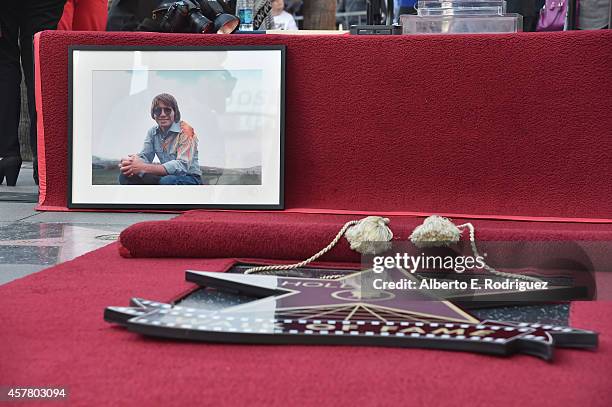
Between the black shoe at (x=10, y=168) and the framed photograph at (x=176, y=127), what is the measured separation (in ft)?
4.27

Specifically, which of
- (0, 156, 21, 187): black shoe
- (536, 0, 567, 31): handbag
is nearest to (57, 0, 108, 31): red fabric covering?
(0, 156, 21, 187): black shoe

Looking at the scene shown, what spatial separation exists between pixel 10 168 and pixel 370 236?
109 inches

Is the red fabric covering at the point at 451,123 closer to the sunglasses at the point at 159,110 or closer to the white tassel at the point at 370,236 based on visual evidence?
the sunglasses at the point at 159,110

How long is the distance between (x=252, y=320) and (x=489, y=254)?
20.4 inches

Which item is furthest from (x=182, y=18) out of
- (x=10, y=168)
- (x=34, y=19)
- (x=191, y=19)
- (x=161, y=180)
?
(x=10, y=168)

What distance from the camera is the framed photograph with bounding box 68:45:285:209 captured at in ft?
8.93

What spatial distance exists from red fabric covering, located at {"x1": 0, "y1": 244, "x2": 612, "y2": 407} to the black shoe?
2857 mm

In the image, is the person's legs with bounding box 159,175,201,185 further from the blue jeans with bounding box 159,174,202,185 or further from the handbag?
the handbag

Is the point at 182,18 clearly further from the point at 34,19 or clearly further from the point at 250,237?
the point at 250,237

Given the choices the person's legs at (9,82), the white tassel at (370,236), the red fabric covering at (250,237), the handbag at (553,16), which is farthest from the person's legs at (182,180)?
the handbag at (553,16)

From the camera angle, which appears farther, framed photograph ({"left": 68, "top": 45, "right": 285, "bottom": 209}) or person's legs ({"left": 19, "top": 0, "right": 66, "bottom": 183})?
person's legs ({"left": 19, "top": 0, "right": 66, "bottom": 183})

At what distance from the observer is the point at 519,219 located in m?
2.48

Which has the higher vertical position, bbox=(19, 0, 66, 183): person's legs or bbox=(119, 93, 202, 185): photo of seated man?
bbox=(19, 0, 66, 183): person's legs

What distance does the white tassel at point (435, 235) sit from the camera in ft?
5.05
